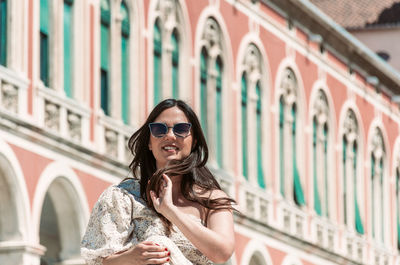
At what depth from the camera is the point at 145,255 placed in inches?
200

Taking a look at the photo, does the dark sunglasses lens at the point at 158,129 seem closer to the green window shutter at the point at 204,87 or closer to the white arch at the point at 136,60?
the white arch at the point at 136,60

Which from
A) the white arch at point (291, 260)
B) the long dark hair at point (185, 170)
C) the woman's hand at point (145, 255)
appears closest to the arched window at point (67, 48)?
the white arch at point (291, 260)

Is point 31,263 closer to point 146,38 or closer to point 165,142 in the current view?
point 146,38

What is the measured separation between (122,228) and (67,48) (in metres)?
15.4

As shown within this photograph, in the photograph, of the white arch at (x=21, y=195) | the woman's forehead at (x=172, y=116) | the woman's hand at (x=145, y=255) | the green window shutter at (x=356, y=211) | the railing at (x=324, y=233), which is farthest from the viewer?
the green window shutter at (x=356, y=211)

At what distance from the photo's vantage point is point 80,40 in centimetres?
2077

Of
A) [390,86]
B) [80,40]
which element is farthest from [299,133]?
[80,40]

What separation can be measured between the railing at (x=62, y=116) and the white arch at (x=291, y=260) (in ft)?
28.2

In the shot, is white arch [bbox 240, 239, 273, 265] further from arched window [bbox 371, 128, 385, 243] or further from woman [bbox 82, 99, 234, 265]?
woman [bbox 82, 99, 234, 265]

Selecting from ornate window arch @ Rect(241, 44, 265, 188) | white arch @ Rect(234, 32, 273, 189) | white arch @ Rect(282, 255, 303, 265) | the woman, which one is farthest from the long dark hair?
white arch @ Rect(282, 255, 303, 265)

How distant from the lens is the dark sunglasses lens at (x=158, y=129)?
17.6 ft

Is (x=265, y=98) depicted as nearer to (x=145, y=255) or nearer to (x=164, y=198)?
(x=164, y=198)

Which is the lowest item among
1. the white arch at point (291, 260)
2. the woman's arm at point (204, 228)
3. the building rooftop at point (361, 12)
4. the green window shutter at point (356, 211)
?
the woman's arm at point (204, 228)

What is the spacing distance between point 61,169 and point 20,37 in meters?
1.89
